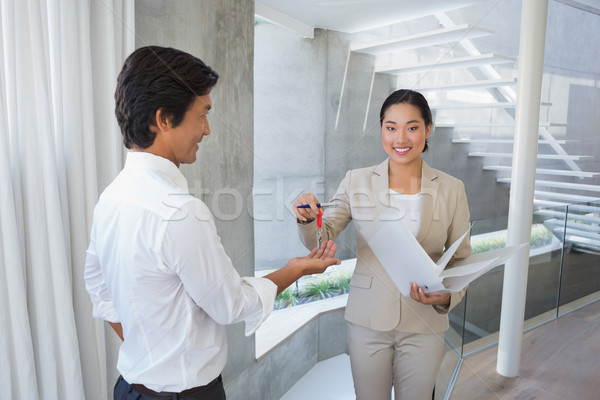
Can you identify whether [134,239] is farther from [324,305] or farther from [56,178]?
[324,305]

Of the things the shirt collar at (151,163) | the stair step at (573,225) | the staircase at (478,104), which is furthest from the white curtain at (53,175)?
the stair step at (573,225)

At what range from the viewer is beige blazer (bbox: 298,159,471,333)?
4.73 ft

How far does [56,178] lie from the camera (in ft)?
4.49

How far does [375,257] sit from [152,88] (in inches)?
37.4

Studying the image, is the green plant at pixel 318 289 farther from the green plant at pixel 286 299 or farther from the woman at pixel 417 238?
the woman at pixel 417 238

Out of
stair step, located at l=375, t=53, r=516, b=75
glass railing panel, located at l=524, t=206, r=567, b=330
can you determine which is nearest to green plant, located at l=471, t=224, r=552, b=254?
glass railing panel, located at l=524, t=206, r=567, b=330

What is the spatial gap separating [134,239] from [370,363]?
960 millimetres

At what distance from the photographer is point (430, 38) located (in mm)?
3264

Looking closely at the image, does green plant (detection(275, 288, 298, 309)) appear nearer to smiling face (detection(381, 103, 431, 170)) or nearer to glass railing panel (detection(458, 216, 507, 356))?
glass railing panel (detection(458, 216, 507, 356))

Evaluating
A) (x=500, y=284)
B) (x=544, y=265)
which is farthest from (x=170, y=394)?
(x=544, y=265)

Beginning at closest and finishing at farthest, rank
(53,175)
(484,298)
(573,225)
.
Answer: (53,175) → (484,298) → (573,225)

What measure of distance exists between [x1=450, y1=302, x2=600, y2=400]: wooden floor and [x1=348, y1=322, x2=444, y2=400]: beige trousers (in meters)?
1.16

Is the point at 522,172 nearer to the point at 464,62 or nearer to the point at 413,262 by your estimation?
the point at 464,62

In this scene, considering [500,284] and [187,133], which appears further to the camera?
[500,284]
